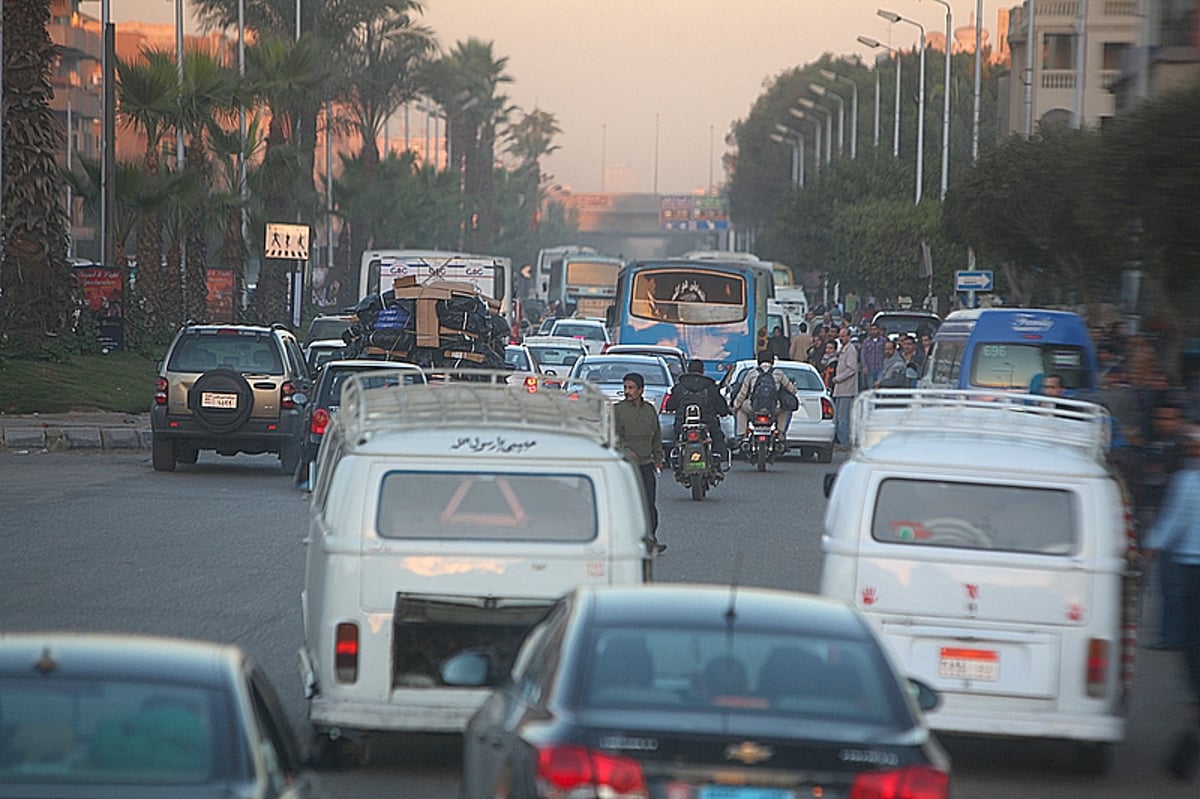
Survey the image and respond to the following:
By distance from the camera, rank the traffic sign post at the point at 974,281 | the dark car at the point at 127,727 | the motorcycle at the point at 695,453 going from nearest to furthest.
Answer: the dark car at the point at 127,727 < the motorcycle at the point at 695,453 < the traffic sign post at the point at 974,281

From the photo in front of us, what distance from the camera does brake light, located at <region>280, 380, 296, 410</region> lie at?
2536 cm

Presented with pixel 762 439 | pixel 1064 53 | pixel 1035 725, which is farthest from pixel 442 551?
pixel 1064 53

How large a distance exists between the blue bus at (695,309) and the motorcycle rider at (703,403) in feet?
62.9

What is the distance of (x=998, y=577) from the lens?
31.6 ft

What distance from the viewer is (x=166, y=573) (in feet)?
52.7

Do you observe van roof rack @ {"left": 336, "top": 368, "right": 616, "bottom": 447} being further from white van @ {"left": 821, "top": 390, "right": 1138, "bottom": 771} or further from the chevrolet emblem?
the chevrolet emblem

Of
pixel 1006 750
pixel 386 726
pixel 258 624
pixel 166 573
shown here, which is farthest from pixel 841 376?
pixel 386 726

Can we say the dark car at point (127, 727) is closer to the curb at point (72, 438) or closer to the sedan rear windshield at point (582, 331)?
the curb at point (72, 438)

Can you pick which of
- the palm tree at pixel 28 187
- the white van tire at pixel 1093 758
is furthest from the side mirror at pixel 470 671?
the palm tree at pixel 28 187

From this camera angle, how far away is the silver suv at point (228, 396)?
25.0 m

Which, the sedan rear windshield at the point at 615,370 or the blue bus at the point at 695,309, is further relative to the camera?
the blue bus at the point at 695,309

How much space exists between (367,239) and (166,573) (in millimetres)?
62840

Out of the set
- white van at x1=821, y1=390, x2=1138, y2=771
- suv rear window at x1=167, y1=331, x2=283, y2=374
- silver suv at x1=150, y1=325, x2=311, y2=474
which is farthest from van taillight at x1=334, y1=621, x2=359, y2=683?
suv rear window at x1=167, y1=331, x2=283, y2=374

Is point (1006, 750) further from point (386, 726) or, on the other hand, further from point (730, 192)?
point (730, 192)
